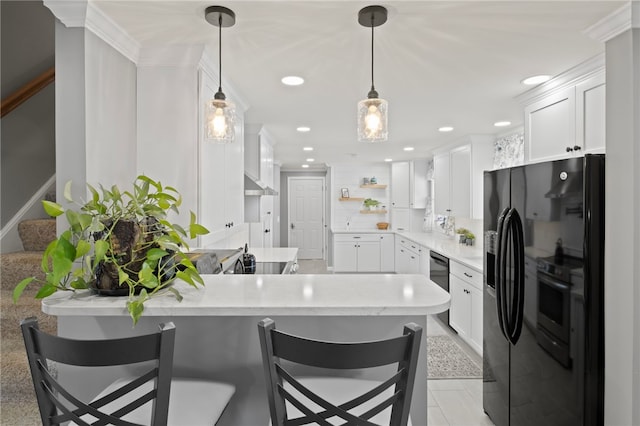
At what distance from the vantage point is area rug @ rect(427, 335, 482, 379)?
10.1ft

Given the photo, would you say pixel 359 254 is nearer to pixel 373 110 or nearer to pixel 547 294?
pixel 547 294

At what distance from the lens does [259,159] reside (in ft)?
13.0

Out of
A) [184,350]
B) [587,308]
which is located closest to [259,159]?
[184,350]

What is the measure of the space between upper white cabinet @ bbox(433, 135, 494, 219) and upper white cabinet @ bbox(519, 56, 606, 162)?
5.71 feet

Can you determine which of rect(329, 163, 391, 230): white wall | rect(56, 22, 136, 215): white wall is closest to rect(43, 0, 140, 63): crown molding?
rect(56, 22, 136, 215): white wall

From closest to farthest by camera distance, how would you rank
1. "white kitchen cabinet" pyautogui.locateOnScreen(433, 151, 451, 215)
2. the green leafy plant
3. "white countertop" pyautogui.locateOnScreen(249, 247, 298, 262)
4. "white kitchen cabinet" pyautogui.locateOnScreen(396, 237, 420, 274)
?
"white countertop" pyautogui.locateOnScreen(249, 247, 298, 262) < "white kitchen cabinet" pyautogui.locateOnScreen(433, 151, 451, 215) < "white kitchen cabinet" pyautogui.locateOnScreen(396, 237, 420, 274) < the green leafy plant

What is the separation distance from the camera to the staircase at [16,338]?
79.0 inches

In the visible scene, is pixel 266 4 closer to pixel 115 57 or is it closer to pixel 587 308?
pixel 115 57

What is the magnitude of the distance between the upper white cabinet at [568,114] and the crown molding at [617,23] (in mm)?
440

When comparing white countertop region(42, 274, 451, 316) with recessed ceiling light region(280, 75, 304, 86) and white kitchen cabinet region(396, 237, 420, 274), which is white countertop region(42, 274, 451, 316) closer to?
recessed ceiling light region(280, 75, 304, 86)

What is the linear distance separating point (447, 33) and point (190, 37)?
131cm

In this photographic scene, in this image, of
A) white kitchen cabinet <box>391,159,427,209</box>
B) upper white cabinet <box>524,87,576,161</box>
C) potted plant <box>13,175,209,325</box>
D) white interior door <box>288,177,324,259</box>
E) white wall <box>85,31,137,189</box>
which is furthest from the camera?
white interior door <box>288,177,324,259</box>

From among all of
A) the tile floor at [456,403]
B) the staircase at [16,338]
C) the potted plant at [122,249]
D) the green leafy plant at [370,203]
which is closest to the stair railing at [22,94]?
the staircase at [16,338]

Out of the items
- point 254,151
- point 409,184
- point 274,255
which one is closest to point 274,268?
point 274,255
